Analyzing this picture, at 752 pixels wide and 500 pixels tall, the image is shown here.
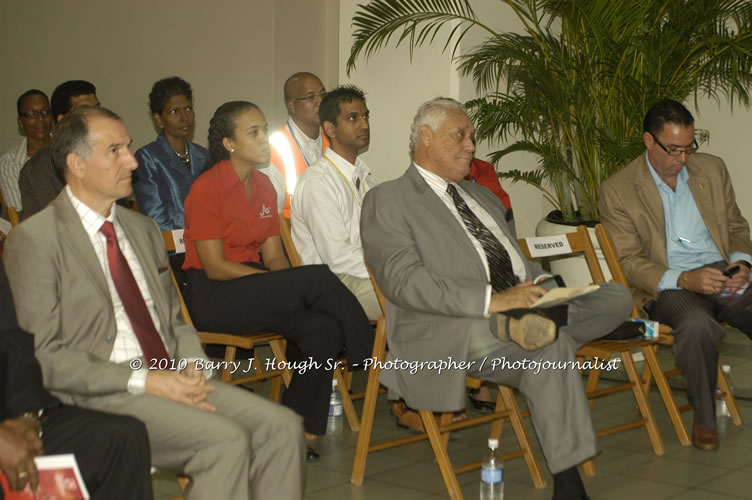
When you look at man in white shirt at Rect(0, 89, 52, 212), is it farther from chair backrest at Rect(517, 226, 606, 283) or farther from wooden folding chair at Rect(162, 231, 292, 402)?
chair backrest at Rect(517, 226, 606, 283)

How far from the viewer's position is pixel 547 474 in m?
3.60

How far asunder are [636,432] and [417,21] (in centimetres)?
305

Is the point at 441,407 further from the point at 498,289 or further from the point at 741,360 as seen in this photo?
the point at 741,360

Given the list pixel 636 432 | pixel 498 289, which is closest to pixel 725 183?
pixel 636 432

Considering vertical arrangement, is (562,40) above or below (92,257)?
above

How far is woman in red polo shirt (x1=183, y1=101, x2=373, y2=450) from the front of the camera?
3805mm

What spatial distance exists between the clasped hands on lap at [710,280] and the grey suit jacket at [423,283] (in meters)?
1.20

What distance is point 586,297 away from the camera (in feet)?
11.0

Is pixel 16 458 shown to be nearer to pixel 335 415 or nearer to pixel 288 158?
pixel 335 415

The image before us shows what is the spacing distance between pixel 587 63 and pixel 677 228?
162 cm

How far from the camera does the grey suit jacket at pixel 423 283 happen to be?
3.22 meters

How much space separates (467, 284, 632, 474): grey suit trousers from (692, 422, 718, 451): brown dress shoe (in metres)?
0.87

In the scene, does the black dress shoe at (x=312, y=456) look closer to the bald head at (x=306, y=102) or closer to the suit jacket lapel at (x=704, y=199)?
the suit jacket lapel at (x=704, y=199)

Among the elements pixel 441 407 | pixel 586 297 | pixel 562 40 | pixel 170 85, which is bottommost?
pixel 441 407
